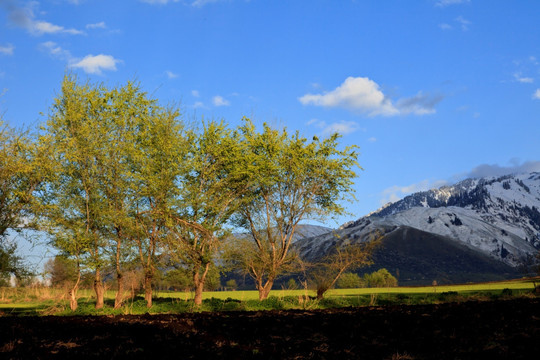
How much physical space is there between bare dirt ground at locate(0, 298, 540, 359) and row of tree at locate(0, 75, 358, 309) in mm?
18192

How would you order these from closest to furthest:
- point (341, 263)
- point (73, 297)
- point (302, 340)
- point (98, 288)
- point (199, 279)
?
point (302, 340) → point (73, 297) → point (98, 288) → point (341, 263) → point (199, 279)

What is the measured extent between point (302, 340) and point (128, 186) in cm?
2443

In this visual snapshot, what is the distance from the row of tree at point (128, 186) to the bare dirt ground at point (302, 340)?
18.2 metres

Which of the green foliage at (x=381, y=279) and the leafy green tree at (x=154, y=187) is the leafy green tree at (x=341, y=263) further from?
the green foliage at (x=381, y=279)

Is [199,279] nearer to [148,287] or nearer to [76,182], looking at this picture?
[148,287]

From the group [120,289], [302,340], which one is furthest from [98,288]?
[302,340]

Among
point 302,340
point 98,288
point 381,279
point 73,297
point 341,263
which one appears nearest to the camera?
point 302,340

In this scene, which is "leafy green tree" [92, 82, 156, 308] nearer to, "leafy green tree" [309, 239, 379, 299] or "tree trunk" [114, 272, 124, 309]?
"tree trunk" [114, 272, 124, 309]

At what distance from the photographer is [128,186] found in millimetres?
32594

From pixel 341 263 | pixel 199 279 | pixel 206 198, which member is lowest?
pixel 199 279

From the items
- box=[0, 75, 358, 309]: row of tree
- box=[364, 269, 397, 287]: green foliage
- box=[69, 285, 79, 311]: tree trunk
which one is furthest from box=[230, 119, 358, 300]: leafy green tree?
box=[364, 269, 397, 287]: green foliage

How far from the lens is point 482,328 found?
1179 centimetres

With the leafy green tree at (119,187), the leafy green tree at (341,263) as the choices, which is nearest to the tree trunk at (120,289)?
the leafy green tree at (119,187)

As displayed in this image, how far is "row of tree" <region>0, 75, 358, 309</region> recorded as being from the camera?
31469 millimetres
